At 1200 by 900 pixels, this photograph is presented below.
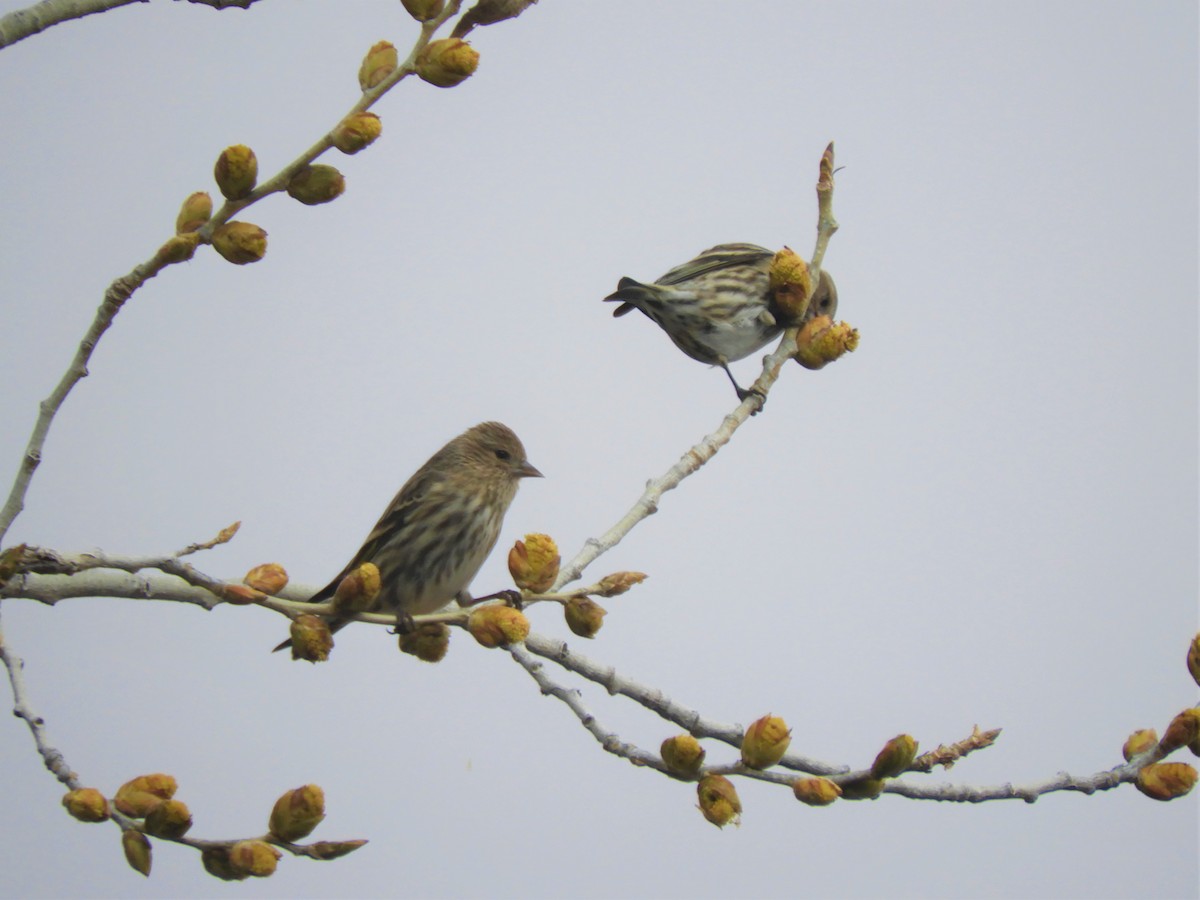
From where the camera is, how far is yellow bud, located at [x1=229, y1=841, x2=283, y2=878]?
2416 millimetres

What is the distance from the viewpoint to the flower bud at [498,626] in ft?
8.53

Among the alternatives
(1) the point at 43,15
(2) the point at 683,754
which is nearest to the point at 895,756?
(2) the point at 683,754

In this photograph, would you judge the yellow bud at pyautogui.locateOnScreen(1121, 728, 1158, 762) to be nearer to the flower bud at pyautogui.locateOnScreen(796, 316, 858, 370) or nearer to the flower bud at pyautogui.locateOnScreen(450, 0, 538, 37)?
the flower bud at pyautogui.locateOnScreen(796, 316, 858, 370)

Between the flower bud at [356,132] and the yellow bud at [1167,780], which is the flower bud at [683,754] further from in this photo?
the flower bud at [356,132]

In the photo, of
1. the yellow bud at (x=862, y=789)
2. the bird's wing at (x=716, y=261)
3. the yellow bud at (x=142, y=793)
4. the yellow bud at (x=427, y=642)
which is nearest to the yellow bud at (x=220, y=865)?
the yellow bud at (x=142, y=793)

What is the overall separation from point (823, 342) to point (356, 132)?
196 cm

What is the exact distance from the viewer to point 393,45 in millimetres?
2654

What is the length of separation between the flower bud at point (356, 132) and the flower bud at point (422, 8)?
0.93 ft

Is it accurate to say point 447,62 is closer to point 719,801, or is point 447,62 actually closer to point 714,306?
point 719,801

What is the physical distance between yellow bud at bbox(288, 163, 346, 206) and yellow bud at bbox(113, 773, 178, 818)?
1.24 metres

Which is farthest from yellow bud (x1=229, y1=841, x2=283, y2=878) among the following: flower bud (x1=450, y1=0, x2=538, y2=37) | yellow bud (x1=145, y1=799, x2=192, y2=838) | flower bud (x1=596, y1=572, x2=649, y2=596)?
flower bud (x1=450, y1=0, x2=538, y2=37)

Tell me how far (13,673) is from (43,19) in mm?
1486

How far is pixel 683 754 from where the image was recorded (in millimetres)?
2883

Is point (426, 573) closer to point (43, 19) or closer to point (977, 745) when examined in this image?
point (977, 745)
